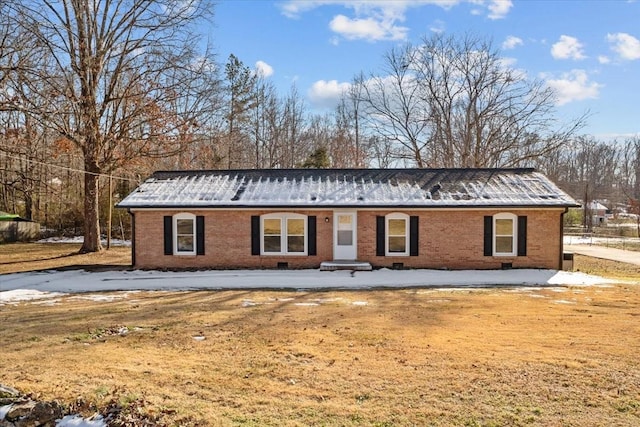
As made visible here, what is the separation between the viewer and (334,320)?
8977 mm

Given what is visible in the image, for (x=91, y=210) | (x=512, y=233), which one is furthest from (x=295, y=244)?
(x=91, y=210)

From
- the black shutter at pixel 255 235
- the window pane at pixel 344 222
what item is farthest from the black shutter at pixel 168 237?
the window pane at pixel 344 222

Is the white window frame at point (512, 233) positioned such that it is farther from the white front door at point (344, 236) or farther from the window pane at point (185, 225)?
the window pane at point (185, 225)

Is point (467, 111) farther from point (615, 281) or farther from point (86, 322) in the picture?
point (86, 322)

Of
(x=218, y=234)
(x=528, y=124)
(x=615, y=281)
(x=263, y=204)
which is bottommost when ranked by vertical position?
(x=615, y=281)

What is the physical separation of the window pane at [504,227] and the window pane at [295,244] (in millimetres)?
6953

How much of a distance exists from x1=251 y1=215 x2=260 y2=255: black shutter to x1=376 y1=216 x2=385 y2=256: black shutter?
428cm

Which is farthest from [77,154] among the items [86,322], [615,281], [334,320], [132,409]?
[615,281]

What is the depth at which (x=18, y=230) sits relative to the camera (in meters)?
30.0

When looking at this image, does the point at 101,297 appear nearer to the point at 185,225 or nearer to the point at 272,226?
the point at 185,225

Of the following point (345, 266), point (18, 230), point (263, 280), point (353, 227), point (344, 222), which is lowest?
point (263, 280)

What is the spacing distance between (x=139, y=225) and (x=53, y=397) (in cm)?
1179

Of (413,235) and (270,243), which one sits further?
(270,243)

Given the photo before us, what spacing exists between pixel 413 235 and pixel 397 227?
0.63m
